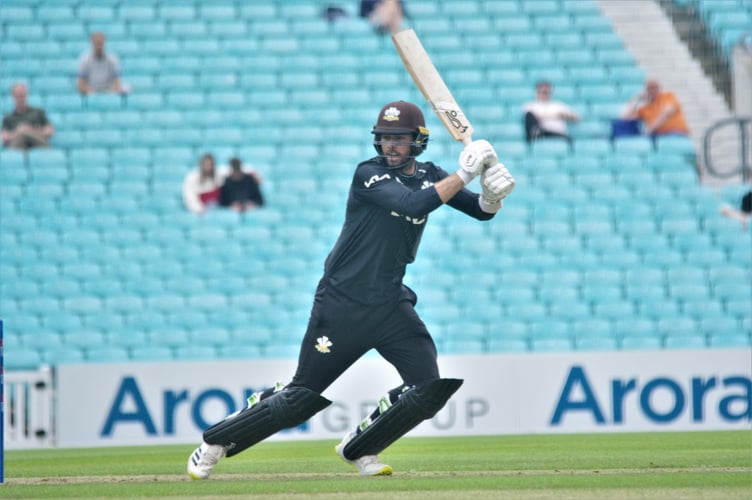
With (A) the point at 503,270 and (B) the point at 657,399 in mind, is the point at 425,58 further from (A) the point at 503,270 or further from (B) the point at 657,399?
(A) the point at 503,270

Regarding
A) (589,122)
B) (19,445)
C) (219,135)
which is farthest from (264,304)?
(589,122)

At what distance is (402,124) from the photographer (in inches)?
250

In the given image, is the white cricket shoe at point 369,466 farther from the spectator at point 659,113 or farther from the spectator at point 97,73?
the spectator at point 97,73

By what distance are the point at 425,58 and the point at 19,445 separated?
588 cm

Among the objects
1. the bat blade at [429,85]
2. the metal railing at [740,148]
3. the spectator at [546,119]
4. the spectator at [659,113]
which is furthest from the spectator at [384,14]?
the bat blade at [429,85]

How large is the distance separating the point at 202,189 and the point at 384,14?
2.91 m

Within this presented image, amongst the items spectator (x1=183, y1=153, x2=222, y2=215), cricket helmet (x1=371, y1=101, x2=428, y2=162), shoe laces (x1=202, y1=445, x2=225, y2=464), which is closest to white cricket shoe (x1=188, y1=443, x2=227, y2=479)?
shoe laces (x1=202, y1=445, x2=225, y2=464)

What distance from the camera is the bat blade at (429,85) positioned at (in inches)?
263

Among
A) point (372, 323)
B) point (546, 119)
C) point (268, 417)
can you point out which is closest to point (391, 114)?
point (372, 323)

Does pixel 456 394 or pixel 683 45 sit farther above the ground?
pixel 683 45

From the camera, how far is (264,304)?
13414 mm

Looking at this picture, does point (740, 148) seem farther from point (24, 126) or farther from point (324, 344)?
point (324, 344)

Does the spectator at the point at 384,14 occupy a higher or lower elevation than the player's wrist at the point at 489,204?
higher

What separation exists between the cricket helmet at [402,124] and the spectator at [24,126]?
339 inches
